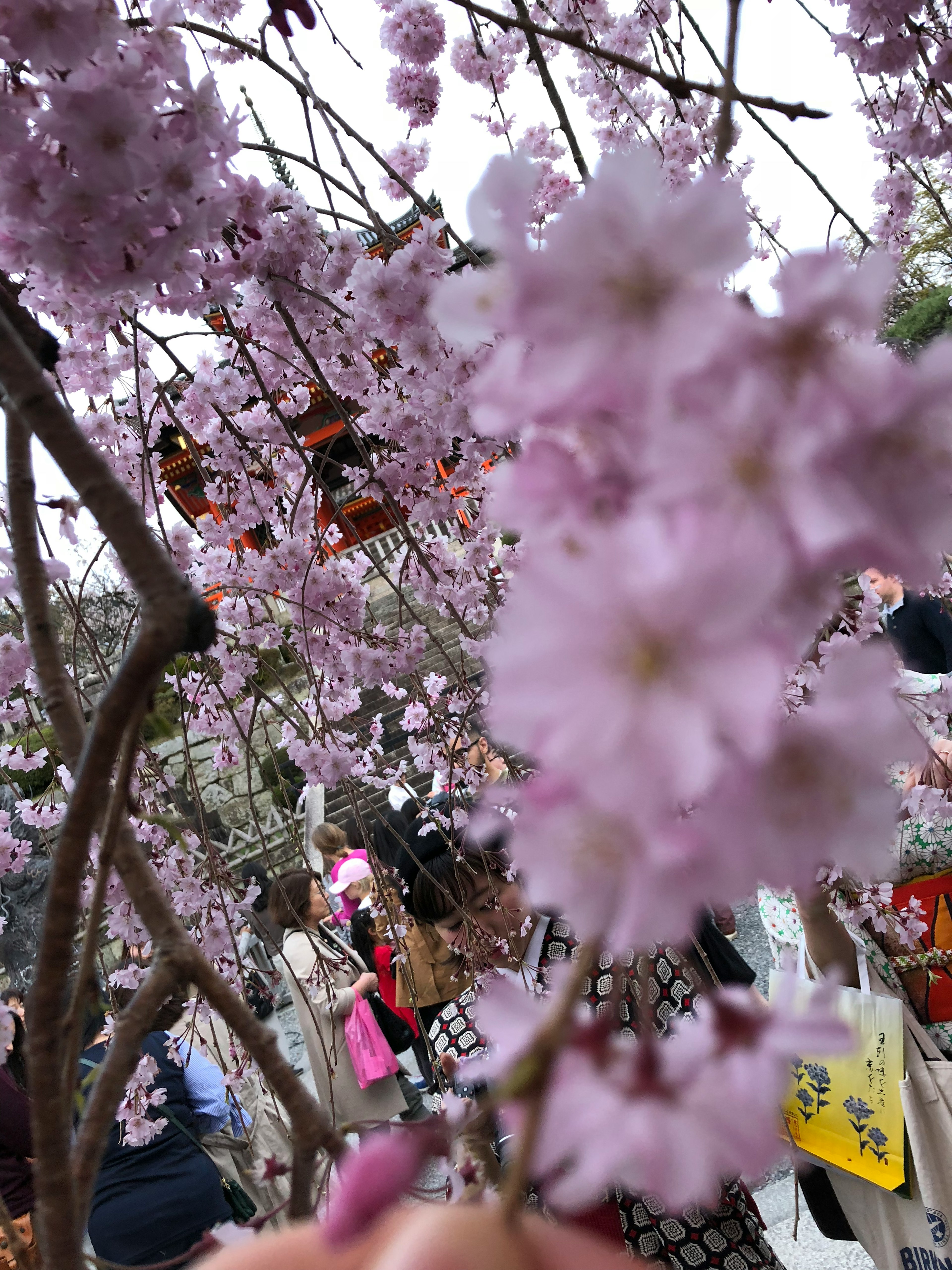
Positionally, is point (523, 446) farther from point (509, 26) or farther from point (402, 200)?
point (402, 200)

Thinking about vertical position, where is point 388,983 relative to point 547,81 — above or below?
below

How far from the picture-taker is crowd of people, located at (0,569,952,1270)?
134 centimetres

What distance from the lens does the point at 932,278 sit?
13.1 meters

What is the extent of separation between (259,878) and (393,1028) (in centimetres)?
246

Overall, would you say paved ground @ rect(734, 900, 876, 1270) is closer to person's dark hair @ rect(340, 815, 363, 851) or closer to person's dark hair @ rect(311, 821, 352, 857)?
person's dark hair @ rect(340, 815, 363, 851)

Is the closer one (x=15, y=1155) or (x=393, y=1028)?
(x=15, y=1155)

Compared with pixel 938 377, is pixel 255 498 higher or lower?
higher

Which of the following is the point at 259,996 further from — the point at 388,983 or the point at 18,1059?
the point at 18,1059

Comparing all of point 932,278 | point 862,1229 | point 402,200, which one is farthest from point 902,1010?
point 932,278

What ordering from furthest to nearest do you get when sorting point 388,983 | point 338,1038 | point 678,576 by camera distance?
point 388,983
point 338,1038
point 678,576

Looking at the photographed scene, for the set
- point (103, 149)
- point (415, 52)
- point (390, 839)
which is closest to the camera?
point (103, 149)

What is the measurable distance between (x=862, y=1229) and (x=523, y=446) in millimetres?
1889

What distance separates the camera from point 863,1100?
1475 millimetres

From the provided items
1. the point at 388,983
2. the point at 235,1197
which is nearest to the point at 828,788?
the point at 235,1197
